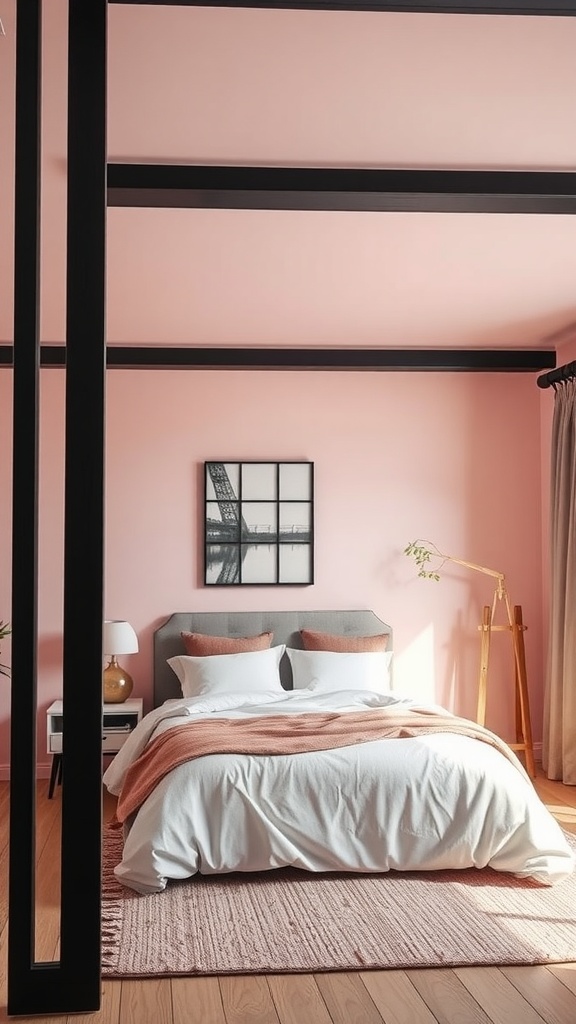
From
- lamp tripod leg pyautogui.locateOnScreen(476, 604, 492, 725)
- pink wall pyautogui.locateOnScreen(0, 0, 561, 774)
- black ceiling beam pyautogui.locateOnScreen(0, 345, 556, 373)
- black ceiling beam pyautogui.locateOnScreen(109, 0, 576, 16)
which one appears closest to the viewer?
black ceiling beam pyautogui.locateOnScreen(109, 0, 576, 16)

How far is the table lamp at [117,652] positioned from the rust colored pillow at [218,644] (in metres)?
0.34

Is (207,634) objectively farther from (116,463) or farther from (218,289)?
(218,289)

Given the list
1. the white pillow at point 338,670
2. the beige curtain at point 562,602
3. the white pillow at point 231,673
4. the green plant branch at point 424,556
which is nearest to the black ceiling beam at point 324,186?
the beige curtain at point 562,602

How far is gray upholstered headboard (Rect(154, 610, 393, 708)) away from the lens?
6.54 m

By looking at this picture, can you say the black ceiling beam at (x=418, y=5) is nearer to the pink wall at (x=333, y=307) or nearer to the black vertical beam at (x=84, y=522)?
the pink wall at (x=333, y=307)

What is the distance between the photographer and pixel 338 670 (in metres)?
6.31

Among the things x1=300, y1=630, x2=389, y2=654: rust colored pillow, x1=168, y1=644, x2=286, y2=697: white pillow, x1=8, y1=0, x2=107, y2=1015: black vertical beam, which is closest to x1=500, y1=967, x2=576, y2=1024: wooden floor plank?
x1=8, y1=0, x2=107, y2=1015: black vertical beam

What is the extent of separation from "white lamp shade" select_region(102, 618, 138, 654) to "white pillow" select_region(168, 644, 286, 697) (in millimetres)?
360

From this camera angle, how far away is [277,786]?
14.3 ft

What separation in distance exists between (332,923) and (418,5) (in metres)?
3.02

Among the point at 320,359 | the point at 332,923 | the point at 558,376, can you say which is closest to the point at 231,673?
the point at 320,359

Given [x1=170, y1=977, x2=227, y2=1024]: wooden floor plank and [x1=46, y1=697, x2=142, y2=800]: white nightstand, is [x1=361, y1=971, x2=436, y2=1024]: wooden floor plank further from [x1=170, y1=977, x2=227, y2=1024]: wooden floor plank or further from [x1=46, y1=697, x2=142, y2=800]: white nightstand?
[x1=46, y1=697, x2=142, y2=800]: white nightstand

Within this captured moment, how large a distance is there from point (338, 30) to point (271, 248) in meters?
1.83

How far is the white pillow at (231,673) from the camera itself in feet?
20.1
